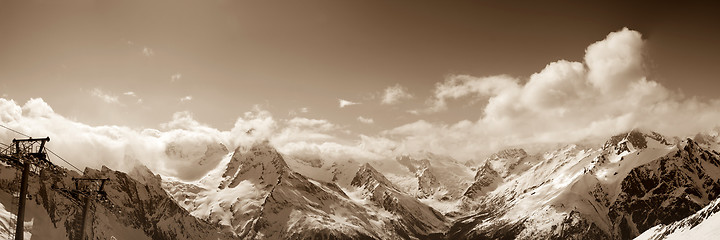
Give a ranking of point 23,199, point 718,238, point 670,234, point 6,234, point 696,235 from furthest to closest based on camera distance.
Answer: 1. point 6,234
2. point 670,234
3. point 696,235
4. point 718,238
5. point 23,199

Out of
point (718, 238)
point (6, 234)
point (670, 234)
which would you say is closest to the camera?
point (718, 238)

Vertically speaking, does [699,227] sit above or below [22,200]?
below

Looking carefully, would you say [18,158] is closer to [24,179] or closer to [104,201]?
[24,179]

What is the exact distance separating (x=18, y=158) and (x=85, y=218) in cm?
2149

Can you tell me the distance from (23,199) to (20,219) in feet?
7.15

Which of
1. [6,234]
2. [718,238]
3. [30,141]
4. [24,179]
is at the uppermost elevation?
[6,234]

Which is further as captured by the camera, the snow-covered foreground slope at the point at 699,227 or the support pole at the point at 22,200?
the snow-covered foreground slope at the point at 699,227

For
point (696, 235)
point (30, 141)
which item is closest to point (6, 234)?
point (30, 141)

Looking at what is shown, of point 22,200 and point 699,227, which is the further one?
point 699,227

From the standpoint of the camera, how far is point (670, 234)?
184750 millimetres

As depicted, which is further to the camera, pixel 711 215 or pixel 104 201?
pixel 711 215

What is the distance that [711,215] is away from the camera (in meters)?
170

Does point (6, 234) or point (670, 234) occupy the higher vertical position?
point (6, 234)

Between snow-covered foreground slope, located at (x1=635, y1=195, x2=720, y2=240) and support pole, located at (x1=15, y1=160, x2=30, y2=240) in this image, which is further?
snow-covered foreground slope, located at (x1=635, y1=195, x2=720, y2=240)
